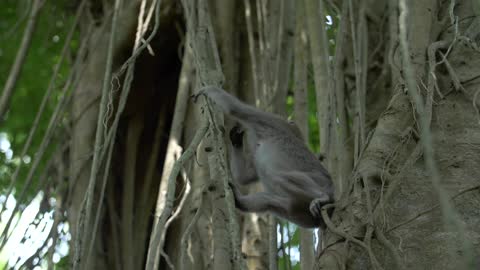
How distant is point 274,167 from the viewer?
3195 mm

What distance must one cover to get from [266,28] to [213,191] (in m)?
1.33

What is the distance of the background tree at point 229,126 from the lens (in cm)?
234

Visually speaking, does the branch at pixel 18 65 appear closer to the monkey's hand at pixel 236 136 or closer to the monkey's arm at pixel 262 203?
the monkey's hand at pixel 236 136

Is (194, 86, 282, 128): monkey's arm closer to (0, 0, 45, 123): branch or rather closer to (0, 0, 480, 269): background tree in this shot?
(0, 0, 480, 269): background tree

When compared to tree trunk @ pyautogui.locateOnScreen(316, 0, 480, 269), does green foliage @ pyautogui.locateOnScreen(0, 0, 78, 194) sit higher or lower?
higher

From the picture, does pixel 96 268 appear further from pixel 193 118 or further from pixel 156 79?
pixel 156 79

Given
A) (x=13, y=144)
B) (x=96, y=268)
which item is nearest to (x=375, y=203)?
(x=96, y=268)

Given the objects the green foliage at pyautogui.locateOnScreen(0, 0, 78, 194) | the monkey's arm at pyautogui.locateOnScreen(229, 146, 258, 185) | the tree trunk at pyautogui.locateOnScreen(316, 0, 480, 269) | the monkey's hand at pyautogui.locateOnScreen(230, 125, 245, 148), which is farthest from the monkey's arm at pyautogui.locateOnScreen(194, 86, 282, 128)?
the green foliage at pyautogui.locateOnScreen(0, 0, 78, 194)

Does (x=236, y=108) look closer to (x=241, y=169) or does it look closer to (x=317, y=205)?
(x=241, y=169)

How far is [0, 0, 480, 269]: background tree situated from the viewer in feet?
7.69

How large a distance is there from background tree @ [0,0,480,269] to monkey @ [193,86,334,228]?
97mm

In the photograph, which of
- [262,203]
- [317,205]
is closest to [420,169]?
[317,205]

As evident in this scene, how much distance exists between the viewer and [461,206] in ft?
7.77

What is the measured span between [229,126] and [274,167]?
1.06 meters
